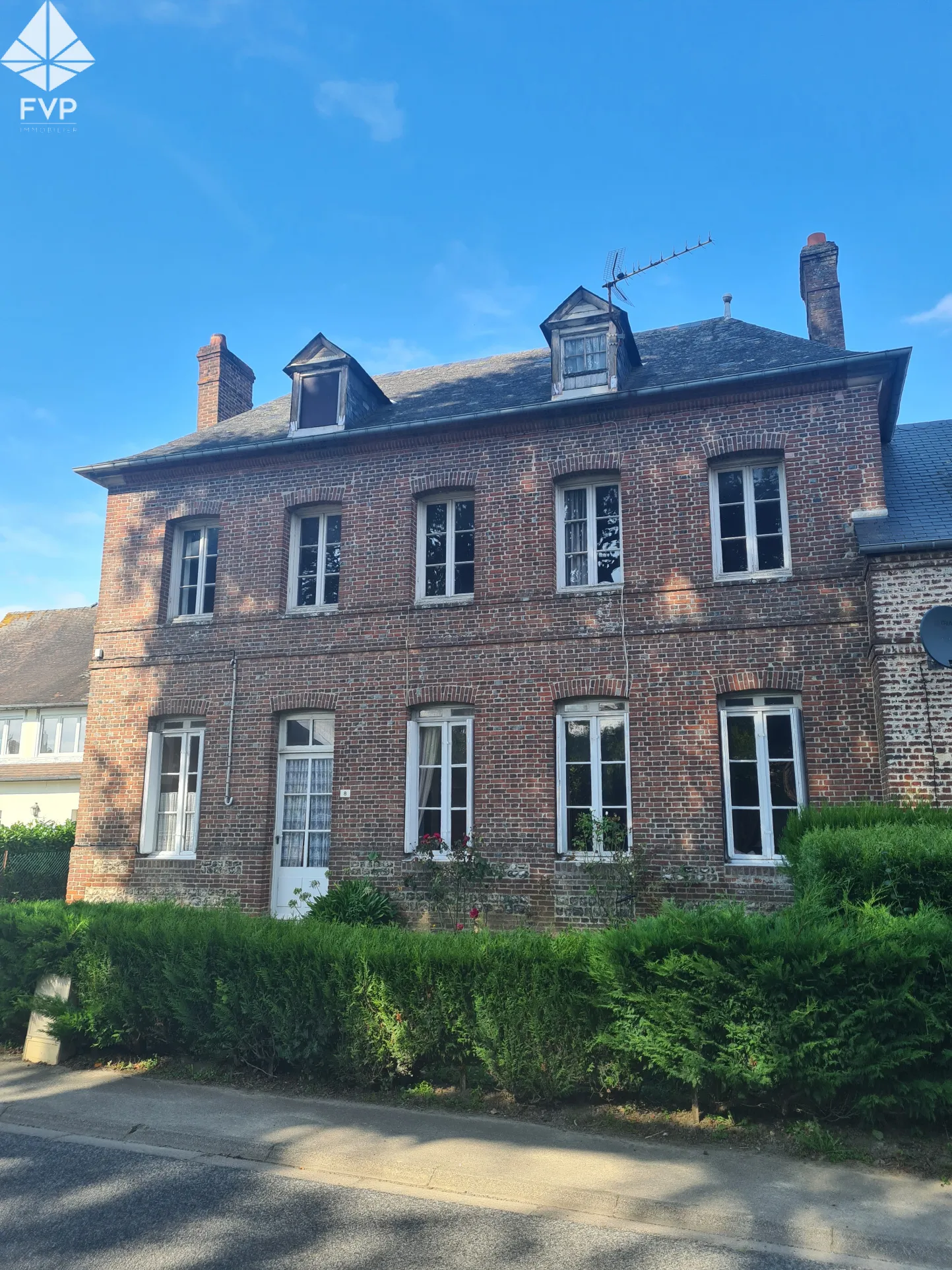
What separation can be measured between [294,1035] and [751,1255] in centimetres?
359

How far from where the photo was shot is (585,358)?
13188 millimetres

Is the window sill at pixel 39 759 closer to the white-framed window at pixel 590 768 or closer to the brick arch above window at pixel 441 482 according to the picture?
the brick arch above window at pixel 441 482

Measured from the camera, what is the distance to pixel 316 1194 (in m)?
5.18

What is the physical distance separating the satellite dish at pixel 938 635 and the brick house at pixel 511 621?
1.66 metres

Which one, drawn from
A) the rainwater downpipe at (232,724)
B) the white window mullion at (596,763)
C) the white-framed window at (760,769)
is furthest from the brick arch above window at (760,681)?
the rainwater downpipe at (232,724)

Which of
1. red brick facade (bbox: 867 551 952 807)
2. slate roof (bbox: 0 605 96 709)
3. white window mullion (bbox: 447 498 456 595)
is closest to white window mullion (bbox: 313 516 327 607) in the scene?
white window mullion (bbox: 447 498 456 595)

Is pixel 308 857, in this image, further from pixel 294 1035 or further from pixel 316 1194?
pixel 316 1194

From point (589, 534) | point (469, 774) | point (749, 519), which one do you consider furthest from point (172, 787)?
point (749, 519)

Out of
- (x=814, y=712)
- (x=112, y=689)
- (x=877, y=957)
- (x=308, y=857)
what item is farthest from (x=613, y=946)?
(x=112, y=689)

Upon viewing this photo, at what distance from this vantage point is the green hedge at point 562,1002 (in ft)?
18.0

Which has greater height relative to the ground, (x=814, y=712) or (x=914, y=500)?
(x=914, y=500)

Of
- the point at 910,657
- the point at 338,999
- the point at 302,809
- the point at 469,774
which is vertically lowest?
the point at 338,999

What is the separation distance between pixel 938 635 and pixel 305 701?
835 centimetres

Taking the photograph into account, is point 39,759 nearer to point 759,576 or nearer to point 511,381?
point 511,381
